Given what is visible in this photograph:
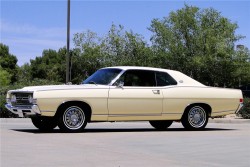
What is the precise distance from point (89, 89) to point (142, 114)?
1615 mm

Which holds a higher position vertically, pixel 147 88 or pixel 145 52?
pixel 145 52

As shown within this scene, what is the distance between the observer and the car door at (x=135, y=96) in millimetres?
13617

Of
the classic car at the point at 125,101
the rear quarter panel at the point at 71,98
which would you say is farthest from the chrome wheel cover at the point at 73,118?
the rear quarter panel at the point at 71,98

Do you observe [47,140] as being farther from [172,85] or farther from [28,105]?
[172,85]

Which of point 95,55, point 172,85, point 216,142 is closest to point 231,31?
point 95,55

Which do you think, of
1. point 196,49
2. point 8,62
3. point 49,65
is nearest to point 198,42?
point 196,49

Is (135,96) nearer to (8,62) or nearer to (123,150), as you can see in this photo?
(123,150)

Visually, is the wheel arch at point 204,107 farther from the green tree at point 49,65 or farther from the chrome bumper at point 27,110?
the green tree at point 49,65

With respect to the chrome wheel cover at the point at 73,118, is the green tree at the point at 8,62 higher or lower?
higher

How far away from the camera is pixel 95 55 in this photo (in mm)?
57062

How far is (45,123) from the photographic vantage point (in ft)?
46.1

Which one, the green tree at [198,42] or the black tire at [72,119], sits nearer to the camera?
the black tire at [72,119]

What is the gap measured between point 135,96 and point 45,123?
2.41 m

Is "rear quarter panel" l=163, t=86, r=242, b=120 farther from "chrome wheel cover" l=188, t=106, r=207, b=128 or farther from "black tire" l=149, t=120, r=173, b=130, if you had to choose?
"black tire" l=149, t=120, r=173, b=130
